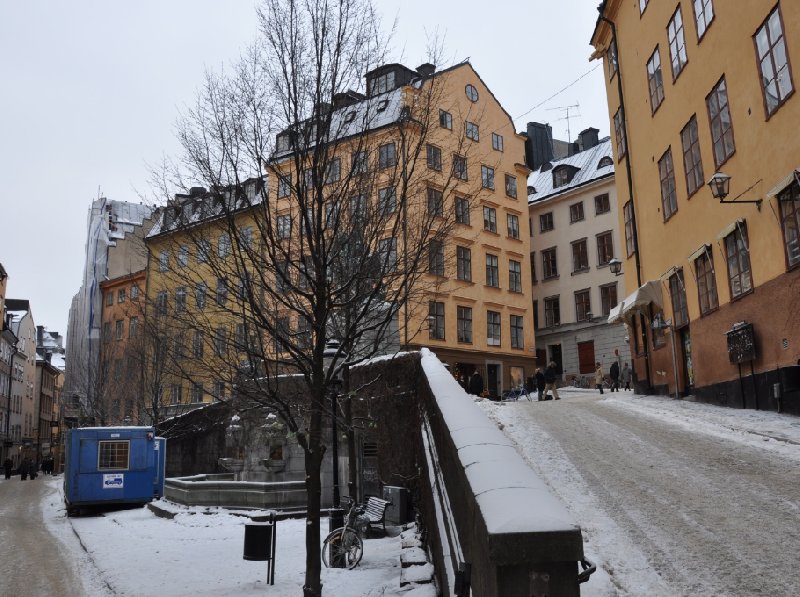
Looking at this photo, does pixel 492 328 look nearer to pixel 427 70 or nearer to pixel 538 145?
pixel 538 145

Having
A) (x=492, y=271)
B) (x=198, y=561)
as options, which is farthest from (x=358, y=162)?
(x=492, y=271)

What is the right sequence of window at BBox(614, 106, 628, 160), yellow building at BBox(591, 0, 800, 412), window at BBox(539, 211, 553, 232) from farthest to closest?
window at BBox(539, 211, 553, 232) → window at BBox(614, 106, 628, 160) → yellow building at BBox(591, 0, 800, 412)

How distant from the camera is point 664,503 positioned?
311 inches

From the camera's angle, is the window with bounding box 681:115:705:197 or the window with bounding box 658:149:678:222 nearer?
the window with bounding box 681:115:705:197

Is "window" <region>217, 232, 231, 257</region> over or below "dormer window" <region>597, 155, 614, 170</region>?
below

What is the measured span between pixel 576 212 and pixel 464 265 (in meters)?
11.8

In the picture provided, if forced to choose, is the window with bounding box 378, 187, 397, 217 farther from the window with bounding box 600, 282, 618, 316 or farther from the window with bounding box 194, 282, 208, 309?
the window with bounding box 600, 282, 618, 316

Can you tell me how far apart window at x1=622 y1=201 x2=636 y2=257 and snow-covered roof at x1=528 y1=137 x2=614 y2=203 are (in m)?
21.0

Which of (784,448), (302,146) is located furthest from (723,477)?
(302,146)

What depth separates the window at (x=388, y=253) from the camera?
914 cm

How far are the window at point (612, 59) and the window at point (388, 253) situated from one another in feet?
63.7

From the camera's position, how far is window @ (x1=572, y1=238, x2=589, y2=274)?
4675 centimetres

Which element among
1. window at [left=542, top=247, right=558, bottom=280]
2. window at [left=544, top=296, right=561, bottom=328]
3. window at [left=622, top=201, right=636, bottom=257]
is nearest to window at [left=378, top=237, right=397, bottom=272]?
window at [left=622, top=201, right=636, bottom=257]

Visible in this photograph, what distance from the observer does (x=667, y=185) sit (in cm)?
2116
